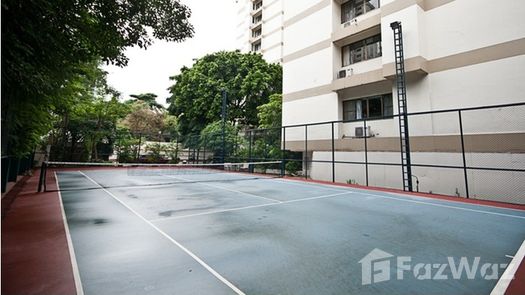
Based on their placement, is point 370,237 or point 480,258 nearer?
point 480,258

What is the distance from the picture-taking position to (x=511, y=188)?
797cm

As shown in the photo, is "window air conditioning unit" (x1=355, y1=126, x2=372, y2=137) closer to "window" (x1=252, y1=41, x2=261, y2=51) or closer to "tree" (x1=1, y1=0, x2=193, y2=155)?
"tree" (x1=1, y1=0, x2=193, y2=155)

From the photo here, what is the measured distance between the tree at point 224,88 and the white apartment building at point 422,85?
780 cm

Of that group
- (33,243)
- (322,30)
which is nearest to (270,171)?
(322,30)

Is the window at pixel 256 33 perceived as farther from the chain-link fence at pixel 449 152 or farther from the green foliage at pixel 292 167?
the chain-link fence at pixel 449 152

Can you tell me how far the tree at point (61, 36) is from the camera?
2488 mm

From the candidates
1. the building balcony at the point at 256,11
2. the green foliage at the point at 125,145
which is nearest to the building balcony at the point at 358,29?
the green foliage at the point at 125,145

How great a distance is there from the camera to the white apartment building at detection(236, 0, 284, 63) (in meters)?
30.1

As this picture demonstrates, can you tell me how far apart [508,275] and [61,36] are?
18.4ft

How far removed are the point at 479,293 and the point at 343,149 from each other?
33.7 ft

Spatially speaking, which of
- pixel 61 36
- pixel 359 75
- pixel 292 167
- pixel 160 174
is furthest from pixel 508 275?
pixel 160 174

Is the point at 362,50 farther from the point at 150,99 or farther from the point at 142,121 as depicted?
the point at 150,99

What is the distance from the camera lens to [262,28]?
106 ft

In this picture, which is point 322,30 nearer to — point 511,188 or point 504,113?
point 504,113
